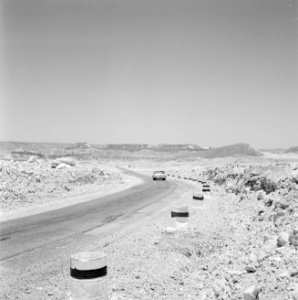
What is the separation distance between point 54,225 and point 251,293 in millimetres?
9551

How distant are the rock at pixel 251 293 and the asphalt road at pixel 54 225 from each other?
5738mm

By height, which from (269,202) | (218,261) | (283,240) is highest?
(283,240)

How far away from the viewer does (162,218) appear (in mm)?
15344

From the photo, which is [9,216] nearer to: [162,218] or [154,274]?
[162,218]

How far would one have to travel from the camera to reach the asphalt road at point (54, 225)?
10.5 metres

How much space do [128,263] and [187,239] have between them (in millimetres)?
2386

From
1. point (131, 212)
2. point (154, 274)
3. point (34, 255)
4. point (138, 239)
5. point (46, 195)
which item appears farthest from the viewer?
point (46, 195)

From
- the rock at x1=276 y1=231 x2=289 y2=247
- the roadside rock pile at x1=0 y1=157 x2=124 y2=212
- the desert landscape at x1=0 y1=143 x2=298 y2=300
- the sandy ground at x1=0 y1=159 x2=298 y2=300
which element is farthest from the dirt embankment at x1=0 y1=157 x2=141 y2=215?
the rock at x1=276 y1=231 x2=289 y2=247

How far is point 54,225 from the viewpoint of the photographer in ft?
45.8

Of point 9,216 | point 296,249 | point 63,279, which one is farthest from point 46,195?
point 296,249

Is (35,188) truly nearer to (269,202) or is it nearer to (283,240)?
(269,202)

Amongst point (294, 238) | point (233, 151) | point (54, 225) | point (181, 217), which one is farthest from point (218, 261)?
point (233, 151)

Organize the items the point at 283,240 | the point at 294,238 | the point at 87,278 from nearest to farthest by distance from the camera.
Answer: the point at 87,278
the point at 294,238
the point at 283,240

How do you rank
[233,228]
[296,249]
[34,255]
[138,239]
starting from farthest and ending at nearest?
[233,228], [138,239], [34,255], [296,249]
